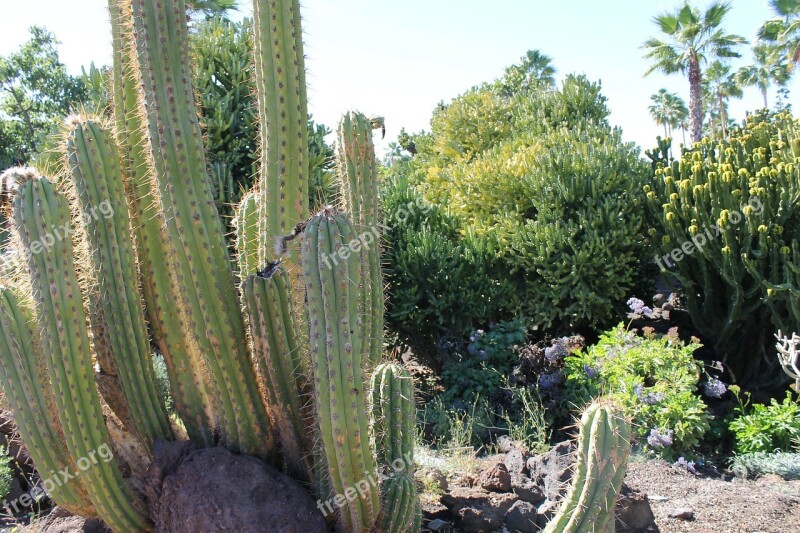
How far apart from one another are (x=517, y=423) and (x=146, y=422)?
384 centimetres

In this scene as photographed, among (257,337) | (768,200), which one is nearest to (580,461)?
(257,337)

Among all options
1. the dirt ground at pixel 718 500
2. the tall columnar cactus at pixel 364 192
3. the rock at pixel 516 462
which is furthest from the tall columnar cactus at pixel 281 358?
the dirt ground at pixel 718 500

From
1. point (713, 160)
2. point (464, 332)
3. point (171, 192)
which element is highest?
point (713, 160)

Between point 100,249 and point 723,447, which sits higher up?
point 100,249

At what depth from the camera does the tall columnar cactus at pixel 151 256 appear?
321cm

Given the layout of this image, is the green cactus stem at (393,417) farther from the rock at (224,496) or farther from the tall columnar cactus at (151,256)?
the tall columnar cactus at (151,256)

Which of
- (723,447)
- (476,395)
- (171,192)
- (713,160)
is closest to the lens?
(171,192)

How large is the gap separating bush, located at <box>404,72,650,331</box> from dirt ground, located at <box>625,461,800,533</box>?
2.38 metres

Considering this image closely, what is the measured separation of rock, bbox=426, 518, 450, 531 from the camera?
3.63 meters

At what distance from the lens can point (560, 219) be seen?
7.12 m

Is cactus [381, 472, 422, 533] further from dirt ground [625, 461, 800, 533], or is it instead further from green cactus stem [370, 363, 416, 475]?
dirt ground [625, 461, 800, 533]

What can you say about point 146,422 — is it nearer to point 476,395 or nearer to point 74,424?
point 74,424

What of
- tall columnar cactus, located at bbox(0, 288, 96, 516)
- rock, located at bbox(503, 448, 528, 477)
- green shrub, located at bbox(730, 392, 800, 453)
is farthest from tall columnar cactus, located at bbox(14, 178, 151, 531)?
green shrub, located at bbox(730, 392, 800, 453)

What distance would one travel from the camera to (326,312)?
250 cm
